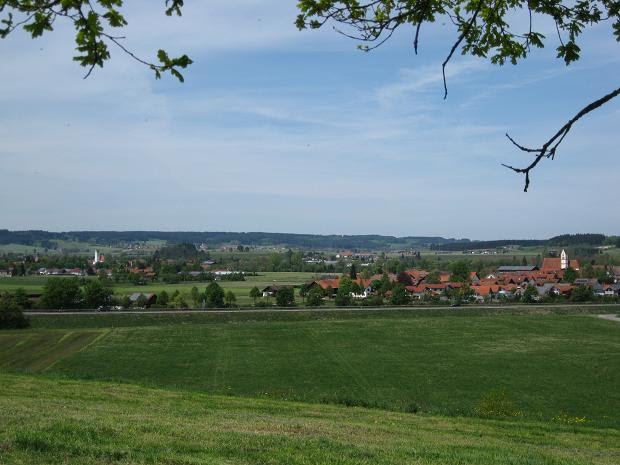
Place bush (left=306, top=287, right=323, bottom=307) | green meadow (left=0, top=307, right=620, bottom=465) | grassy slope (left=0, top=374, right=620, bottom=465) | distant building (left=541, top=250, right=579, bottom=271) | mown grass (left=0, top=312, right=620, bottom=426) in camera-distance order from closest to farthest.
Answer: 1. grassy slope (left=0, top=374, right=620, bottom=465)
2. green meadow (left=0, top=307, right=620, bottom=465)
3. mown grass (left=0, top=312, right=620, bottom=426)
4. bush (left=306, top=287, right=323, bottom=307)
5. distant building (left=541, top=250, right=579, bottom=271)

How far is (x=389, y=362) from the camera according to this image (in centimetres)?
3850

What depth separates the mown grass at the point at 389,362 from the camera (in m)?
26.5

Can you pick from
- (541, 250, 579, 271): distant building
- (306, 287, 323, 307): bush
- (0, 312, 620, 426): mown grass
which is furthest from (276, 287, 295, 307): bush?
(541, 250, 579, 271): distant building

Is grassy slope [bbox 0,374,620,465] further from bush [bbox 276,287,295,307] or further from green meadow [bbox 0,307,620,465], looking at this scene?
bush [bbox 276,287,295,307]

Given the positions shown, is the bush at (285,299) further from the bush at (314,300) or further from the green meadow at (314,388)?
the green meadow at (314,388)

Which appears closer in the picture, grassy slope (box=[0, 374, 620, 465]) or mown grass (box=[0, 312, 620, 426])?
grassy slope (box=[0, 374, 620, 465])

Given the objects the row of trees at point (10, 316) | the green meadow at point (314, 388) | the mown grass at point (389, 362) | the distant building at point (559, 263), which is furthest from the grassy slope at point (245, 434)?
the distant building at point (559, 263)

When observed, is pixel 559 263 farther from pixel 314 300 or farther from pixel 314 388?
pixel 314 388

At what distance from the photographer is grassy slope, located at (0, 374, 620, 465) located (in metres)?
7.85

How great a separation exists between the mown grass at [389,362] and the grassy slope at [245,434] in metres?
3.99

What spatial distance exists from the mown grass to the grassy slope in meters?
3.99

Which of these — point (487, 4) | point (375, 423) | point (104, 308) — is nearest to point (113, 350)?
point (104, 308)

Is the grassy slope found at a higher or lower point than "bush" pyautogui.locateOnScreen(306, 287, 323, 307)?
higher

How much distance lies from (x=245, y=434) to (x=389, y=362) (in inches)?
1160
